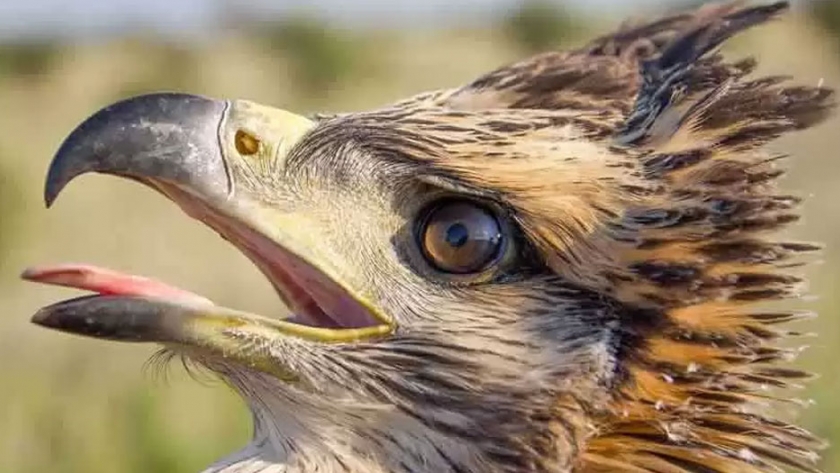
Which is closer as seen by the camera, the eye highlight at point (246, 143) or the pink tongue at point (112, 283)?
the pink tongue at point (112, 283)

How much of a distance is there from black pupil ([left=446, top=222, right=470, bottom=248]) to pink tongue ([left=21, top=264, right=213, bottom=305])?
0.58 metres

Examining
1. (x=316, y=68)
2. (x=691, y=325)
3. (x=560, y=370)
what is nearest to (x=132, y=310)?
(x=560, y=370)

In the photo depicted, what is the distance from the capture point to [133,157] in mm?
3424

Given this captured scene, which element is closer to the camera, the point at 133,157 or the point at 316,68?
the point at 133,157

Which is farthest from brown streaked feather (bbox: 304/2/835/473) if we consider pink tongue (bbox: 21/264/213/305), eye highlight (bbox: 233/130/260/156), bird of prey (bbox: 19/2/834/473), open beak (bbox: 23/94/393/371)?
pink tongue (bbox: 21/264/213/305)

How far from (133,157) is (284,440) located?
0.75 meters

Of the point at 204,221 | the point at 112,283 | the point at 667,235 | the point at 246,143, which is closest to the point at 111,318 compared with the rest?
the point at 112,283

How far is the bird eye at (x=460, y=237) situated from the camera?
355 cm

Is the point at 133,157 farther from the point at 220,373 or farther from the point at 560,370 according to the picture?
the point at 560,370

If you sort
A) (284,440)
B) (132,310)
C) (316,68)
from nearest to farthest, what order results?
1. (132,310)
2. (284,440)
3. (316,68)

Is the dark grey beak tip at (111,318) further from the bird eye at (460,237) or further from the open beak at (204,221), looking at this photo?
the bird eye at (460,237)

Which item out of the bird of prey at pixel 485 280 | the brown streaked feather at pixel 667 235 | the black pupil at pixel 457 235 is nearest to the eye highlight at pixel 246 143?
the bird of prey at pixel 485 280

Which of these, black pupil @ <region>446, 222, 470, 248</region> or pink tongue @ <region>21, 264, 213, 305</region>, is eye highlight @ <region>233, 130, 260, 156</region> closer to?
pink tongue @ <region>21, 264, 213, 305</region>

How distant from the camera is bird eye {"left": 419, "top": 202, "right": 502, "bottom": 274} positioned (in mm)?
3553
